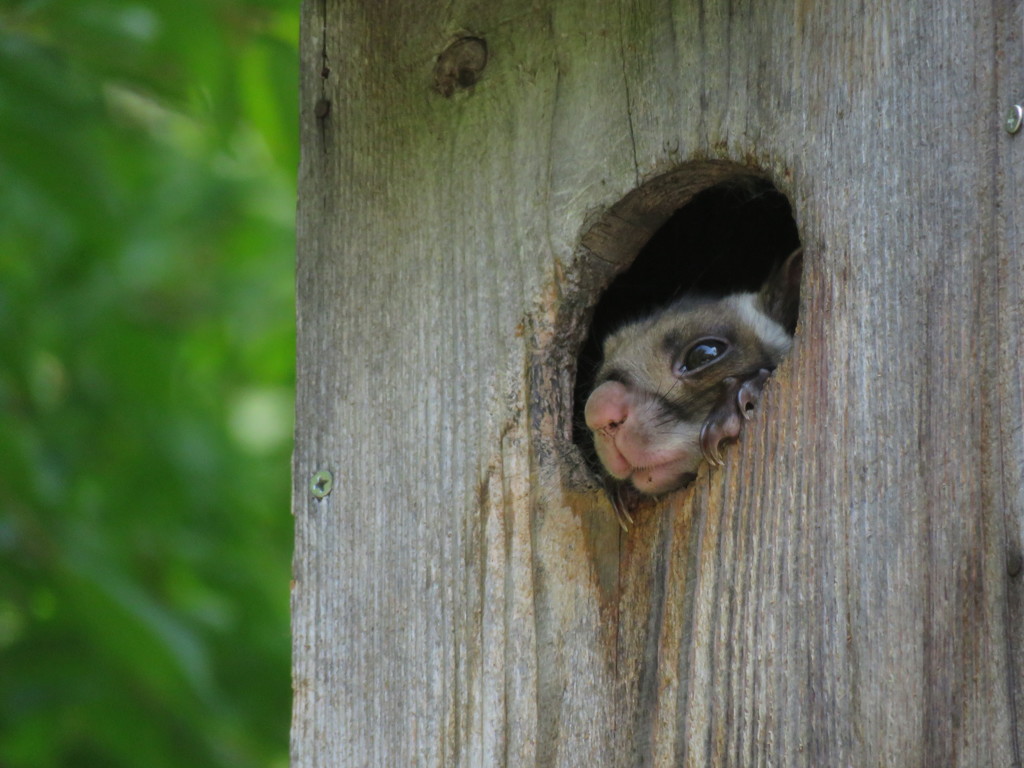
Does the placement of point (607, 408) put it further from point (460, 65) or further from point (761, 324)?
point (460, 65)

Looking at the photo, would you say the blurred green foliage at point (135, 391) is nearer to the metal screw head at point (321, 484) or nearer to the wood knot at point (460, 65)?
the metal screw head at point (321, 484)

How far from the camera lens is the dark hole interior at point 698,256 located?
3.27m

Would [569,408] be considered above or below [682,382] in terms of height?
below

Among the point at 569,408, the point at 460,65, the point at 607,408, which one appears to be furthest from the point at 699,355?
the point at 460,65

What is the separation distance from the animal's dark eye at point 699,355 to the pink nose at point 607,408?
160mm

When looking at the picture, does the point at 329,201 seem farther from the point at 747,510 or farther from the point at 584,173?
the point at 747,510

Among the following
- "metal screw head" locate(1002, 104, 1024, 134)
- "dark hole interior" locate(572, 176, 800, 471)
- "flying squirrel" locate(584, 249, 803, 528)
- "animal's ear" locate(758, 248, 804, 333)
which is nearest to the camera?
"metal screw head" locate(1002, 104, 1024, 134)

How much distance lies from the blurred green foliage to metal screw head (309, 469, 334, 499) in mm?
713

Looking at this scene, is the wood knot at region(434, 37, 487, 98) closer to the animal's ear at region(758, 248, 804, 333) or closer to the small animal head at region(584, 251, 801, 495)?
the small animal head at region(584, 251, 801, 495)

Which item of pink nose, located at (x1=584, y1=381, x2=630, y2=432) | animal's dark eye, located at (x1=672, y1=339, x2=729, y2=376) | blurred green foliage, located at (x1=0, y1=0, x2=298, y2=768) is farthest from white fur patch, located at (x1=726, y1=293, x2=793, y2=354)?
blurred green foliage, located at (x1=0, y1=0, x2=298, y2=768)

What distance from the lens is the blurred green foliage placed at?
10.1ft

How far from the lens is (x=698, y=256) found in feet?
11.3

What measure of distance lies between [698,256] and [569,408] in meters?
1.25

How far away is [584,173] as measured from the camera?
2262 millimetres
